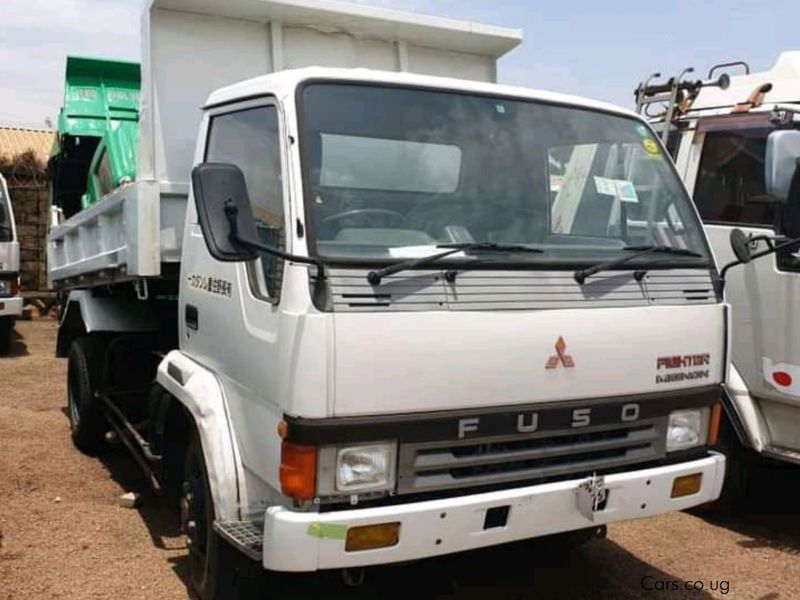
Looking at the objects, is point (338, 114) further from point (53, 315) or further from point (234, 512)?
point (53, 315)

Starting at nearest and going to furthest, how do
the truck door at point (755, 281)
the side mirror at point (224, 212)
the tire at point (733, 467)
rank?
the side mirror at point (224, 212) → the truck door at point (755, 281) → the tire at point (733, 467)

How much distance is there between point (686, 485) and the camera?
333 centimetres

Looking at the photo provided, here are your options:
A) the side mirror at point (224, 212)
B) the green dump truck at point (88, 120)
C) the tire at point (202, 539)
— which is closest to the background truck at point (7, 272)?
the green dump truck at point (88, 120)

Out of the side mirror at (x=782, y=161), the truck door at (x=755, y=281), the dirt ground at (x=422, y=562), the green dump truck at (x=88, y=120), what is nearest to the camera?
the side mirror at (x=782, y=161)

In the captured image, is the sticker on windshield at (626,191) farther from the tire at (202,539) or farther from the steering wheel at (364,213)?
the tire at (202,539)

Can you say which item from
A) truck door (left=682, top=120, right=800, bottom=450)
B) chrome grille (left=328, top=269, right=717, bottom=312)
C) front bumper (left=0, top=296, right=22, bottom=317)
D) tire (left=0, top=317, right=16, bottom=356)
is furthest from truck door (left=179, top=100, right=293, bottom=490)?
tire (left=0, top=317, right=16, bottom=356)

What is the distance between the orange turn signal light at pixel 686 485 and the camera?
130 inches

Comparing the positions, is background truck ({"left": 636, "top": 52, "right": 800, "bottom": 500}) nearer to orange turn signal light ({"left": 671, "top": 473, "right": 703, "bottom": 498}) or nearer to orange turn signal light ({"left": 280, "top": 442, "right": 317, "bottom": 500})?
orange turn signal light ({"left": 671, "top": 473, "right": 703, "bottom": 498})

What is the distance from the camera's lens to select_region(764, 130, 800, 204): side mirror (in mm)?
3719

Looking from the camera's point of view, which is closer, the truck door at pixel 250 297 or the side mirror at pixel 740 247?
the truck door at pixel 250 297

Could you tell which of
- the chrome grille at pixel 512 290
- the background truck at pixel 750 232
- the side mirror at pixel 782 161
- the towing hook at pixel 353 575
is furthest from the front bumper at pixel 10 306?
the side mirror at pixel 782 161

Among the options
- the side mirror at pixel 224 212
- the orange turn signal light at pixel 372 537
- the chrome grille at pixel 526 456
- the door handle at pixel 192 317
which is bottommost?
the orange turn signal light at pixel 372 537

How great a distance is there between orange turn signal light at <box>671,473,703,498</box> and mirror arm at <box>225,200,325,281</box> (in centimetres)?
165

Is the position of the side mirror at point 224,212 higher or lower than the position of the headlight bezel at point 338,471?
higher
